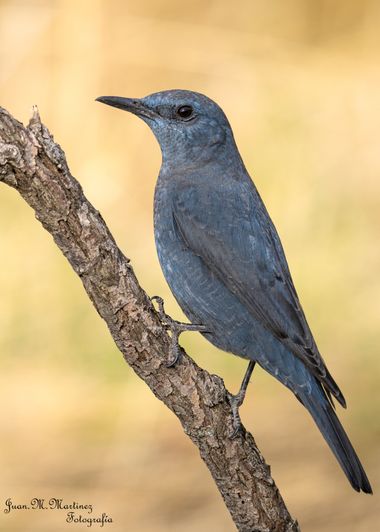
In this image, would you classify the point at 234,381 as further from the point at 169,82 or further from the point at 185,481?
the point at 169,82

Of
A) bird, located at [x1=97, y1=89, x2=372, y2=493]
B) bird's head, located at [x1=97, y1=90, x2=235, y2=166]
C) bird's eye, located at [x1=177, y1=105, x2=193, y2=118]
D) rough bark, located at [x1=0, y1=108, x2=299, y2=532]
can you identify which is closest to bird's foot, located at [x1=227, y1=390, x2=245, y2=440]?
rough bark, located at [x1=0, y1=108, x2=299, y2=532]

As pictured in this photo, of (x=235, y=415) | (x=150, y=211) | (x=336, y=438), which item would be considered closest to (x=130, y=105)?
(x=235, y=415)

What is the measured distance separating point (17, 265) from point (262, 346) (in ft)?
13.4

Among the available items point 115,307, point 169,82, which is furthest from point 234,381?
point 115,307

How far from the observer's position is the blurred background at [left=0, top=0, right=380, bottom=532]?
8062 mm

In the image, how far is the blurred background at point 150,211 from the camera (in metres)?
8.06

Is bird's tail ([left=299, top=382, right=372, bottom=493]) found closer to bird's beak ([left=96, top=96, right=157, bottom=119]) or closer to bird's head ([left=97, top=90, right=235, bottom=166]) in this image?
bird's head ([left=97, top=90, right=235, bottom=166])

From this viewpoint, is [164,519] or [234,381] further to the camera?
[234,381]

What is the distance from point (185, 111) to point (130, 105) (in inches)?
9.9

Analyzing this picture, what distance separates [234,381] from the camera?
8398 mm

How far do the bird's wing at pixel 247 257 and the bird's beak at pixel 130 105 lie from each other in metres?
0.48

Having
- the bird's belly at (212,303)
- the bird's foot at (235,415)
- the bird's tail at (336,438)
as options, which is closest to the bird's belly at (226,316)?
the bird's belly at (212,303)

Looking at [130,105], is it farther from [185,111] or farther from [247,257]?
[247,257]

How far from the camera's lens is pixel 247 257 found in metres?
5.25
